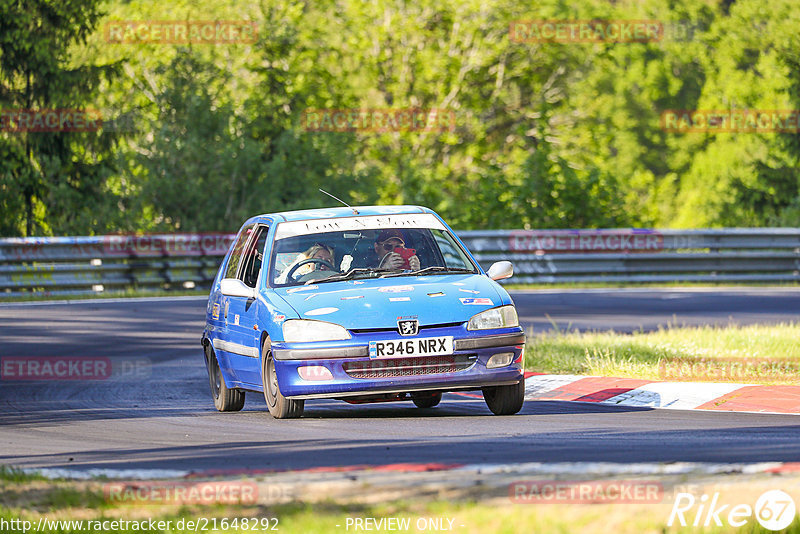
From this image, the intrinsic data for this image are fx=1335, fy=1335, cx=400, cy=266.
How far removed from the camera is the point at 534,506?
5512mm

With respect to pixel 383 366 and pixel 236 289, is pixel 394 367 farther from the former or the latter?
pixel 236 289

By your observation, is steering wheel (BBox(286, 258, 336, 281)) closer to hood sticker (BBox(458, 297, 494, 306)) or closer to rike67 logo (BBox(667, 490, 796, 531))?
hood sticker (BBox(458, 297, 494, 306))

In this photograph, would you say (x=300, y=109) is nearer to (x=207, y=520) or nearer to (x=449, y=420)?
(x=449, y=420)

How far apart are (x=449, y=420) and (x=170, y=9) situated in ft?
113

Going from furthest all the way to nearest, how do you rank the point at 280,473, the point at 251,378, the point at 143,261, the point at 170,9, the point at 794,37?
the point at 170,9 < the point at 794,37 < the point at 143,261 < the point at 251,378 < the point at 280,473

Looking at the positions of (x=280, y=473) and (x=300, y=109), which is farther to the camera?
(x=300, y=109)

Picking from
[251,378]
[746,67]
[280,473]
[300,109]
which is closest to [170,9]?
[300,109]

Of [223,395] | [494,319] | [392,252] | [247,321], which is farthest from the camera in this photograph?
[223,395]

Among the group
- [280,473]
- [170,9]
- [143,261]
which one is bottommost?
[143,261]

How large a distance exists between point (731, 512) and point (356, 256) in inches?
224

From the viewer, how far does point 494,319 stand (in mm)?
9625

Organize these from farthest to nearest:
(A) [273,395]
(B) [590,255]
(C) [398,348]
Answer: (B) [590,255] → (A) [273,395] → (C) [398,348]

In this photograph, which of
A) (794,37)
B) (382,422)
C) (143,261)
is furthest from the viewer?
(794,37)

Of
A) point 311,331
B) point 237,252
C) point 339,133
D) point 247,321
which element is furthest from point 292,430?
point 339,133
